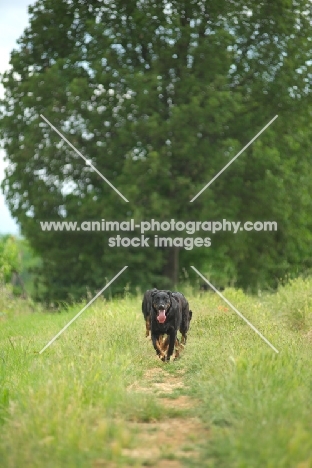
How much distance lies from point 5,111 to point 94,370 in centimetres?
1674

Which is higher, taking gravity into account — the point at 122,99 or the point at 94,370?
the point at 122,99

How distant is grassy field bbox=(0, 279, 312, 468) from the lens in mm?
4434

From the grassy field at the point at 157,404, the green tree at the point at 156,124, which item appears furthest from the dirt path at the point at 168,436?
the green tree at the point at 156,124

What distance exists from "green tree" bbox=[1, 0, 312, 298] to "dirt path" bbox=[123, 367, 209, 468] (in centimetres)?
1267

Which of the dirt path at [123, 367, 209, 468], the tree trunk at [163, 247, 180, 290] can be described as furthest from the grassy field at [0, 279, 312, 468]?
the tree trunk at [163, 247, 180, 290]

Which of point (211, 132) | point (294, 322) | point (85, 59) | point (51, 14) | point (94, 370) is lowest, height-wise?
point (294, 322)

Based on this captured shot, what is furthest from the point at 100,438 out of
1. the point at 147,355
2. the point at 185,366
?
the point at 147,355

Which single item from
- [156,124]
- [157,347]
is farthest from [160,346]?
[156,124]

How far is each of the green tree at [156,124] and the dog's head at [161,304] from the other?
1005 centimetres

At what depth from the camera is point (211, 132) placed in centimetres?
1988

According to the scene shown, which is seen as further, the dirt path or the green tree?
the green tree

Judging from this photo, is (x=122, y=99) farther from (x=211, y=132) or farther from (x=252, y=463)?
(x=252, y=463)

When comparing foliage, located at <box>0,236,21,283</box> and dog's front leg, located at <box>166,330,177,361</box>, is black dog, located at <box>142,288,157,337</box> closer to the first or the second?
dog's front leg, located at <box>166,330,177,361</box>

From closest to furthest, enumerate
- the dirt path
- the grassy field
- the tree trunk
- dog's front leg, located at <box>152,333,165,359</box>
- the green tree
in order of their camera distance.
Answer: the grassy field < the dirt path < dog's front leg, located at <box>152,333,165,359</box> < the green tree < the tree trunk
